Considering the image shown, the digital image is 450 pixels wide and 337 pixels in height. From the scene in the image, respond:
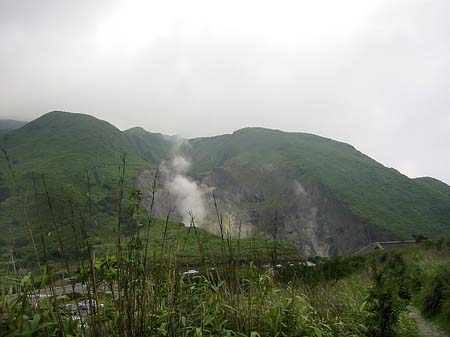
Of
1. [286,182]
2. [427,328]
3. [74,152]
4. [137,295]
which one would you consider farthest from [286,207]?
[137,295]

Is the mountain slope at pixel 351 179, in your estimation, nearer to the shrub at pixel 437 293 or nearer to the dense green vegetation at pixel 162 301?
the shrub at pixel 437 293

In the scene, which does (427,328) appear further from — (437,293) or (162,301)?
(162,301)

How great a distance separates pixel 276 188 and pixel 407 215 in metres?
44.8

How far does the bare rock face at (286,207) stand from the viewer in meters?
98.4

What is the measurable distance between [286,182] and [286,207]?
1211cm

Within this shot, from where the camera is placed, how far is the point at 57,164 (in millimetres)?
108250

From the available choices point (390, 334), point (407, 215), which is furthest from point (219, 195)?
point (390, 334)

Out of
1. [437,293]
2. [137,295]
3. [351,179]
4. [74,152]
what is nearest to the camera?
[137,295]

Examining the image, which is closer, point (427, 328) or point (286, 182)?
point (427, 328)

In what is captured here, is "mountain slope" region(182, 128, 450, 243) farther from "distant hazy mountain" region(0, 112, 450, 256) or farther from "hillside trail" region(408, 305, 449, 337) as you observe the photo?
"hillside trail" region(408, 305, 449, 337)

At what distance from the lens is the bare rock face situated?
323 ft

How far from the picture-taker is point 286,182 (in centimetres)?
13062

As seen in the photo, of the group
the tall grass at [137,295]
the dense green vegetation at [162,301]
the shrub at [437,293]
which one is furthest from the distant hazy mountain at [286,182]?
the tall grass at [137,295]

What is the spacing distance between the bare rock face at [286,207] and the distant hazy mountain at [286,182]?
276 mm
